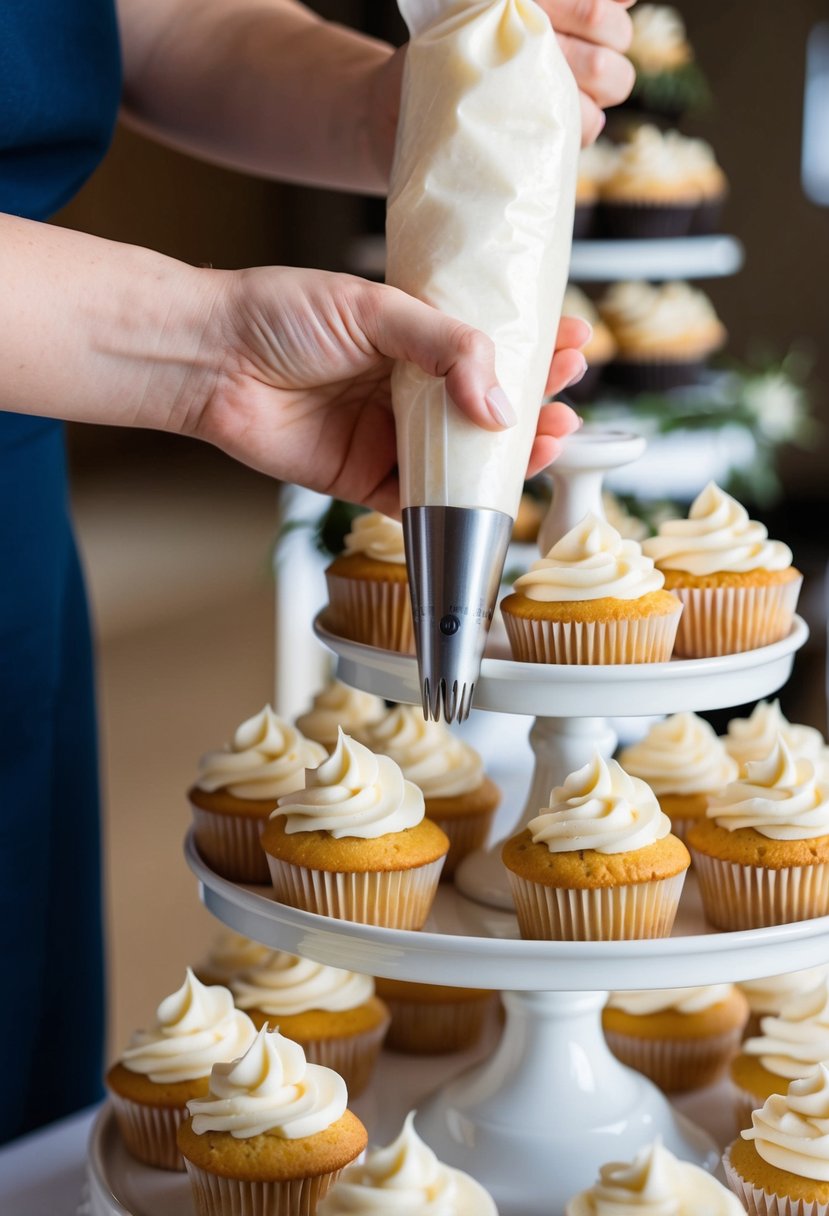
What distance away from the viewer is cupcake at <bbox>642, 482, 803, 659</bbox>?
1335 millimetres

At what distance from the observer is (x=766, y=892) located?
4.00 feet

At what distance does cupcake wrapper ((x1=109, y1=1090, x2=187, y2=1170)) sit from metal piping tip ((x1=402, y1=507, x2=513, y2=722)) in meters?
0.45

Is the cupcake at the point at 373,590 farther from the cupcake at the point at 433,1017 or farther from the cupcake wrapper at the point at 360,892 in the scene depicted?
the cupcake at the point at 433,1017

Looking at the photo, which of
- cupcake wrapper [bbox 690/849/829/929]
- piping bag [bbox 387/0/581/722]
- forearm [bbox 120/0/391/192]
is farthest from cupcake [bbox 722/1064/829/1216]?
forearm [bbox 120/0/391/192]

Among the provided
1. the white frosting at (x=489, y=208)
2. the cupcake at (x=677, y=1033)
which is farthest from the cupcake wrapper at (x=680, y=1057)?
the white frosting at (x=489, y=208)

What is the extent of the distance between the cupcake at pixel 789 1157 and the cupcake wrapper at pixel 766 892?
13 centimetres

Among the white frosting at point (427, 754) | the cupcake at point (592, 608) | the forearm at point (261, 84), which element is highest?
the forearm at point (261, 84)

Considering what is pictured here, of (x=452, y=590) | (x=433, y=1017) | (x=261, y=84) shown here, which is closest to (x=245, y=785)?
(x=433, y=1017)

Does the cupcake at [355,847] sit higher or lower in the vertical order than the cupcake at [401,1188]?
higher

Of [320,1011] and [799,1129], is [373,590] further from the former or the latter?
[799,1129]

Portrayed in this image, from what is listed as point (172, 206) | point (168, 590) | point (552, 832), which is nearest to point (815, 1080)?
point (552, 832)

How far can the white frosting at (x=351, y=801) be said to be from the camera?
4.03ft

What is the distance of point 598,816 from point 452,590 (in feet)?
0.90

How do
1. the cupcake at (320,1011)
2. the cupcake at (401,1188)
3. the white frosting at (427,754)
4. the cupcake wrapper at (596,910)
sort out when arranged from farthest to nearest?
the white frosting at (427,754) → the cupcake at (320,1011) → the cupcake wrapper at (596,910) → the cupcake at (401,1188)
